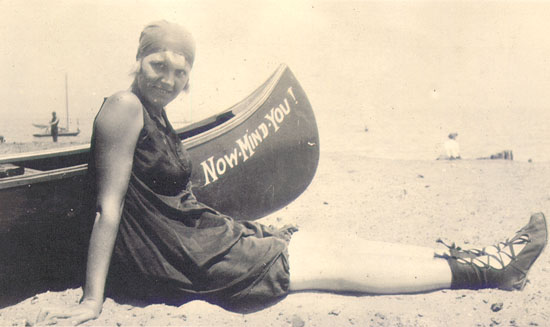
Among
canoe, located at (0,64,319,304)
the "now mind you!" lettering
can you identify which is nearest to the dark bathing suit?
canoe, located at (0,64,319,304)

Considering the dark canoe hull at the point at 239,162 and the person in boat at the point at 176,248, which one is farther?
the dark canoe hull at the point at 239,162

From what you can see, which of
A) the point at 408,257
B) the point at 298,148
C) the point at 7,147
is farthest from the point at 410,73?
the point at 408,257

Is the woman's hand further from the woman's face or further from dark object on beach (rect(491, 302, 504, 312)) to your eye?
dark object on beach (rect(491, 302, 504, 312))

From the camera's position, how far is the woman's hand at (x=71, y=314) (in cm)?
169

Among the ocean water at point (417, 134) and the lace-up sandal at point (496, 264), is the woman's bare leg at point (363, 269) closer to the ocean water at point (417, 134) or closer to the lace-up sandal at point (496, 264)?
the lace-up sandal at point (496, 264)

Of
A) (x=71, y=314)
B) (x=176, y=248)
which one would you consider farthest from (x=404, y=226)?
(x=71, y=314)

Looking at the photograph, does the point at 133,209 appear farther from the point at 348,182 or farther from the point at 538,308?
the point at 348,182

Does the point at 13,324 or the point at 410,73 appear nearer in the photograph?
the point at 13,324

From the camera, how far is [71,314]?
5.64 feet

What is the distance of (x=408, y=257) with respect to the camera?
7.64 feet

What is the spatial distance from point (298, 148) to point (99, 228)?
93.9 inches

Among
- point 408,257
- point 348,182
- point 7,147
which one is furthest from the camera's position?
point 7,147

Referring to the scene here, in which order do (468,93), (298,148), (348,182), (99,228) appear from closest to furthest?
(99,228), (298,148), (348,182), (468,93)

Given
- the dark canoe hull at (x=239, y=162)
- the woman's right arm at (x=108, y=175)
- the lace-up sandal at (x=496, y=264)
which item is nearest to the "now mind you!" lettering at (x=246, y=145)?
the dark canoe hull at (x=239, y=162)
